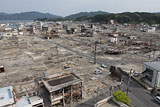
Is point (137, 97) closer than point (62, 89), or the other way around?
point (62, 89)

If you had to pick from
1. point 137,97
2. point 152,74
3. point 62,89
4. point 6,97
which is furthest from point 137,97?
point 6,97

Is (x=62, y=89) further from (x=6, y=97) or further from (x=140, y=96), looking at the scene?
(x=140, y=96)

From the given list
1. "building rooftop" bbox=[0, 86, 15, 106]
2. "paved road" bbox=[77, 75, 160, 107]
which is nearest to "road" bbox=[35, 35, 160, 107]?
"paved road" bbox=[77, 75, 160, 107]

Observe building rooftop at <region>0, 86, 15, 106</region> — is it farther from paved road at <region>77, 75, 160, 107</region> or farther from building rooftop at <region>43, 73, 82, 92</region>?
paved road at <region>77, 75, 160, 107</region>

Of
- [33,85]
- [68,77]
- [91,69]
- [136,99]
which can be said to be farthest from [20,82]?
[136,99]

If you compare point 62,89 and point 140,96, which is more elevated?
point 62,89

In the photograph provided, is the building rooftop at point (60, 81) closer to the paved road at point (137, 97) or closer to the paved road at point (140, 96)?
the paved road at point (137, 97)
